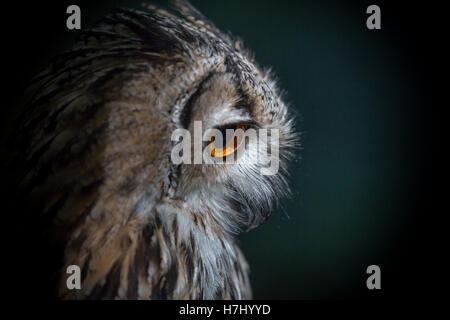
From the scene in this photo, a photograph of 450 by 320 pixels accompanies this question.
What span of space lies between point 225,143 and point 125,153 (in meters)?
0.23

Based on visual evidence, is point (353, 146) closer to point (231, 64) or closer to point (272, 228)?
point (272, 228)

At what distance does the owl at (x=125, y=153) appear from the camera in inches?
27.0

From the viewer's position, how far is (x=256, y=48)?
1657mm

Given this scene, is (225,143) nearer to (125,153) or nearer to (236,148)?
(236,148)

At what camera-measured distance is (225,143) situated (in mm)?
825

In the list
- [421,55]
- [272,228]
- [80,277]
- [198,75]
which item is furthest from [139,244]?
[421,55]

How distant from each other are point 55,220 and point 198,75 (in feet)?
1.25

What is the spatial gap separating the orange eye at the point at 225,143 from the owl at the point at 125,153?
11mm

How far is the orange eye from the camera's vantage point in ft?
2.61

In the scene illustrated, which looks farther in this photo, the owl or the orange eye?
the orange eye

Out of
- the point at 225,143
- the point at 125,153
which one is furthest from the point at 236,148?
the point at 125,153

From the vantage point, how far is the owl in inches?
27.0

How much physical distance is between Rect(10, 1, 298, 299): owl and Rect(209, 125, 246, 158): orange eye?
0.01m

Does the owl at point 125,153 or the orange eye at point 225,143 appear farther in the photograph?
the orange eye at point 225,143
